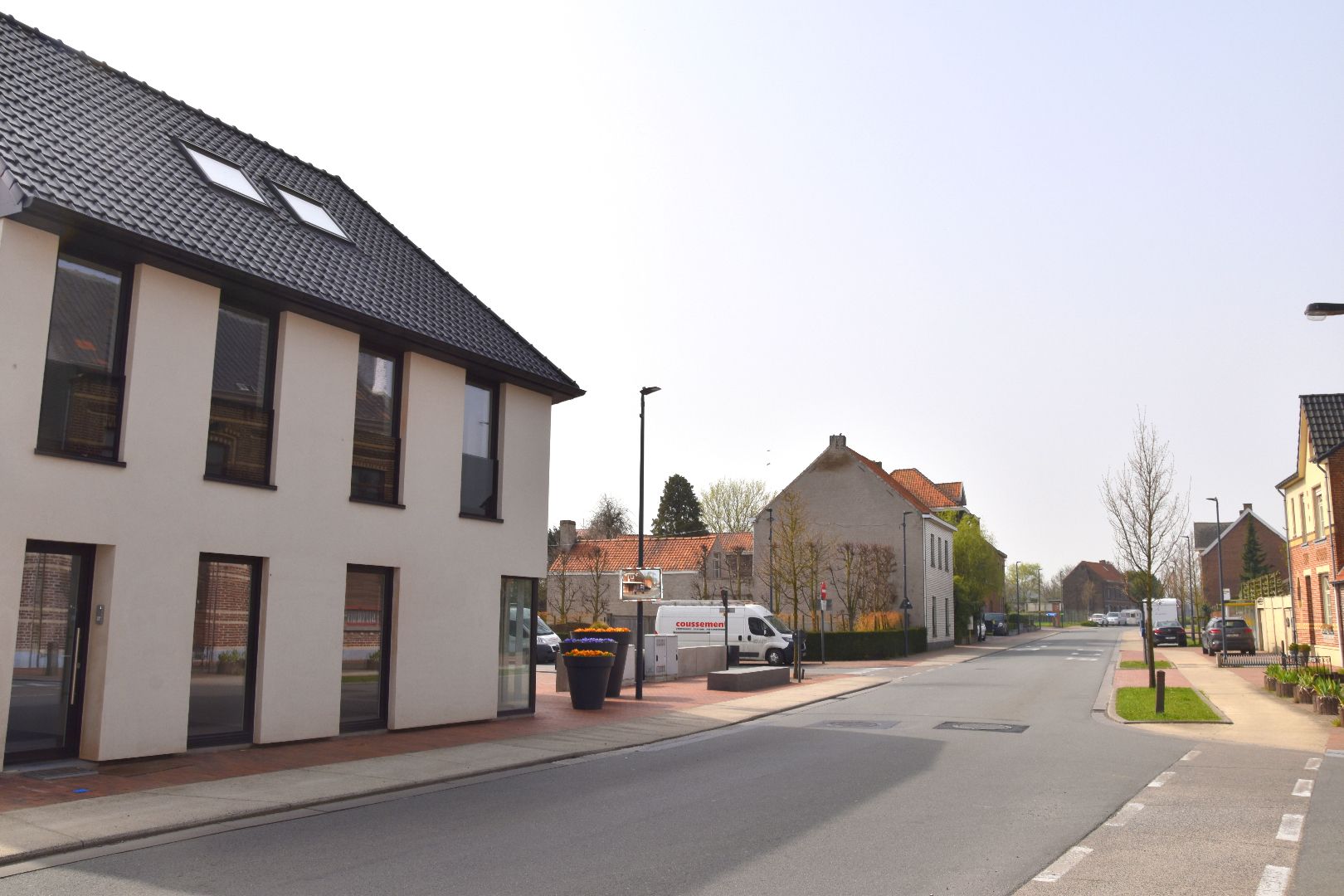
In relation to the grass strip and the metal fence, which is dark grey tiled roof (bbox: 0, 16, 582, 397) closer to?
the grass strip

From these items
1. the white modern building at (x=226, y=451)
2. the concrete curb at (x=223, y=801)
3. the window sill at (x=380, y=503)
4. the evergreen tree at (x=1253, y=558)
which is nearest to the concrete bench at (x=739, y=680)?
the white modern building at (x=226, y=451)

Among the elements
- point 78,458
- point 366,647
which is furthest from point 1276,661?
point 78,458

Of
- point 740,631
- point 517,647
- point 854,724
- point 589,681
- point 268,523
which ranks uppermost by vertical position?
point 268,523

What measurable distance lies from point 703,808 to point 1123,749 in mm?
7817

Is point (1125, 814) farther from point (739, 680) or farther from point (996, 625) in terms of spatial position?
point (996, 625)

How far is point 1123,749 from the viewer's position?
1437 cm

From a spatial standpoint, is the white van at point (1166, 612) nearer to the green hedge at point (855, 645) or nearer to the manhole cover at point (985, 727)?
the green hedge at point (855, 645)

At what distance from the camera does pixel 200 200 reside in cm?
1367

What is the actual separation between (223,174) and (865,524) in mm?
41099

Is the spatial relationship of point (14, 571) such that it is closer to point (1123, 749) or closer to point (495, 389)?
point (495, 389)

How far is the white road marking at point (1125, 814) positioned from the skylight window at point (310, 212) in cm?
1364

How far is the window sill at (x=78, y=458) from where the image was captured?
10.6m

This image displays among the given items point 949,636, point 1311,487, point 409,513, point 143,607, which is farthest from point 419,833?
point 949,636

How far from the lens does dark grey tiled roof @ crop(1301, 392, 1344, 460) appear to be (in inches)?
1390
